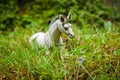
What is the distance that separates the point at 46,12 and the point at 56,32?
2075 millimetres

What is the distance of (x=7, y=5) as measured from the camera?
5180 mm

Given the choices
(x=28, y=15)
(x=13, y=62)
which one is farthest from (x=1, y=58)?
(x=28, y=15)

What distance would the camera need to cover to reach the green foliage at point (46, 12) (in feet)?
15.9

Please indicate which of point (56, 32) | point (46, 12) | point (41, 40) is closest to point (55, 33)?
point (56, 32)

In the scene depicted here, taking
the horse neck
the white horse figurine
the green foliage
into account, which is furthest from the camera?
the green foliage

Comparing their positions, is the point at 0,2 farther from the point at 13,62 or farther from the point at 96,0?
the point at 13,62

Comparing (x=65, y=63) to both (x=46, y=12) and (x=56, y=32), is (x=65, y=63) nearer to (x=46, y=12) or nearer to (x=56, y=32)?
(x=56, y=32)

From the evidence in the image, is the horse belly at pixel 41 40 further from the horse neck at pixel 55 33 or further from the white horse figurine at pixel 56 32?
the horse neck at pixel 55 33

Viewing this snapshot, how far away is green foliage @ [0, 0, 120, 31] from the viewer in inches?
191

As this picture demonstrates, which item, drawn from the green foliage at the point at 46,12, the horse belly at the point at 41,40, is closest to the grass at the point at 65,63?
the horse belly at the point at 41,40

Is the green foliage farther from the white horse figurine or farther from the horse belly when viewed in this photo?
the white horse figurine

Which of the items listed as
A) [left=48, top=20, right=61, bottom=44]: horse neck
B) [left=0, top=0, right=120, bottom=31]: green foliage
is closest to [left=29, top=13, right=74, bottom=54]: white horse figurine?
[left=48, top=20, right=61, bottom=44]: horse neck

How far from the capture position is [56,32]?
3107 mm

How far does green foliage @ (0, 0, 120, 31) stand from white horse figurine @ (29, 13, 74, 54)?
1485 millimetres
